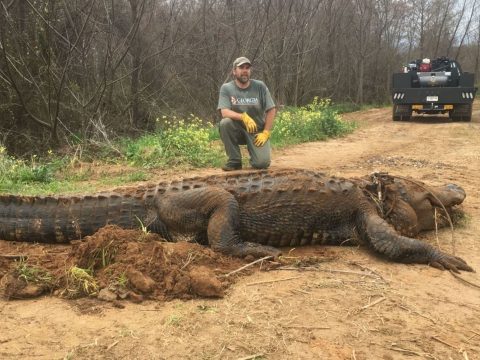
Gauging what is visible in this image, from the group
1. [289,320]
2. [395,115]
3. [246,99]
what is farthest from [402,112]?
[289,320]

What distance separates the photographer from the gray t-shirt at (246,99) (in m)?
6.70

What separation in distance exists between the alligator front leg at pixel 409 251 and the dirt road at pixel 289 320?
0.30 feet

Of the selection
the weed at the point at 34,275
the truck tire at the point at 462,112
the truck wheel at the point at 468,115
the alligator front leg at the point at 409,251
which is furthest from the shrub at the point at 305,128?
the weed at the point at 34,275

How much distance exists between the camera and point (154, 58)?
13.3m

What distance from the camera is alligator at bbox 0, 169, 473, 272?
381 centimetres

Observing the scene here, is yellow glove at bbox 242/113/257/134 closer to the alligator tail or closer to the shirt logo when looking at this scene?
the shirt logo

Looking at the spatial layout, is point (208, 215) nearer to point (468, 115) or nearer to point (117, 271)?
point (117, 271)

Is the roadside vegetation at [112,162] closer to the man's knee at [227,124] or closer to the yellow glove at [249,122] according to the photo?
the man's knee at [227,124]

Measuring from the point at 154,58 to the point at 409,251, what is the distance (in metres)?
11.0

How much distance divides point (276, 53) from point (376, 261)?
13.5m

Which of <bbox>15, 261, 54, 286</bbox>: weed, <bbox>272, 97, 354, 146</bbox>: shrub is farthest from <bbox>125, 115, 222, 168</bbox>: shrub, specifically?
<bbox>15, 261, 54, 286</bbox>: weed

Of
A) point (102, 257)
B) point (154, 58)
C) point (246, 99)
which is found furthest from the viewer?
point (154, 58)

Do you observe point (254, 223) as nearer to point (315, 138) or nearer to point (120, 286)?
point (120, 286)

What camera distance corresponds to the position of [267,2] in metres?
15.0
